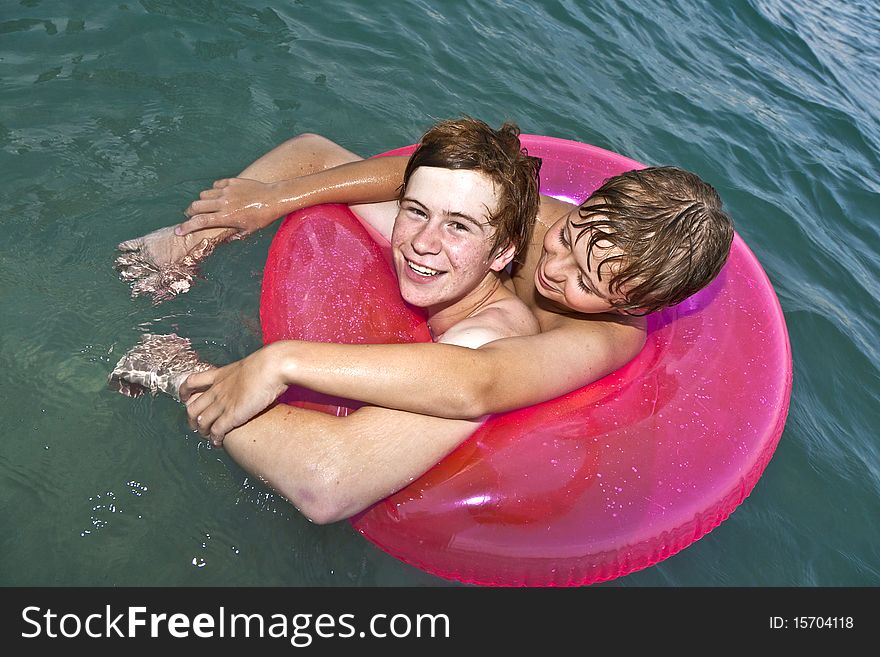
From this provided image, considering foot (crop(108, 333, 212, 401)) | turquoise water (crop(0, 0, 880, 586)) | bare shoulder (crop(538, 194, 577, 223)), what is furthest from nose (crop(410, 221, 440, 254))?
turquoise water (crop(0, 0, 880, 586))

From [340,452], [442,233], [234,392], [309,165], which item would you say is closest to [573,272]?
[442,233]

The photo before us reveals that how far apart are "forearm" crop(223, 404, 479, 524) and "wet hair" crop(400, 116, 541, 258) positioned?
0.85 m

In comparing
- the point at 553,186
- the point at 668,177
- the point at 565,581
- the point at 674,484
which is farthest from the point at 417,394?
the point at 553,186

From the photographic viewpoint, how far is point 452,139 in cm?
296

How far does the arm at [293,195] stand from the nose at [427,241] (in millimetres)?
633

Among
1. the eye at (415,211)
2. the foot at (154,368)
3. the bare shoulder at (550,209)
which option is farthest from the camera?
the bare shoulder at (550,209)

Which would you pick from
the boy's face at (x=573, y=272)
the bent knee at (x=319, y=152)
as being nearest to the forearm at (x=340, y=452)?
the boy's face at (x=573, y=272)

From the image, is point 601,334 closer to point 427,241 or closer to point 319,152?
point 427,241

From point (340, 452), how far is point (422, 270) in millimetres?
809

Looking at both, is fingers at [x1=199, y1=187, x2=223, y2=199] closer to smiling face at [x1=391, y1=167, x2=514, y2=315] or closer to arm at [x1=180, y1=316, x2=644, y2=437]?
smiling face at [x1=391, y1=167, x2=514, y2=315]

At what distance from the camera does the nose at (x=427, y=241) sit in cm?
292

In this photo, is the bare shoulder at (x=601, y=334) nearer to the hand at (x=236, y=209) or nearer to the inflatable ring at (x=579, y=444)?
the inflatable ring at (x=579, y=444)

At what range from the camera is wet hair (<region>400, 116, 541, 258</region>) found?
2.93m
